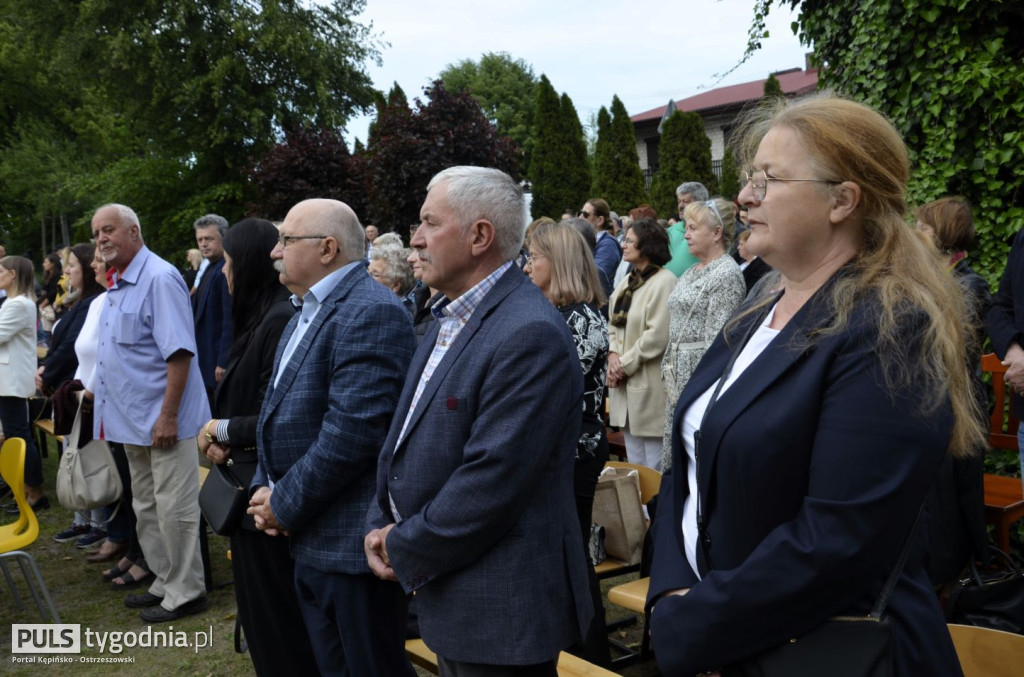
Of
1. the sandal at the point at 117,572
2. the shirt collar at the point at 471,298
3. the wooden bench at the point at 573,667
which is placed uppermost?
the shirt collar at the point at 471,298

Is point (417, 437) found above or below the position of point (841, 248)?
below

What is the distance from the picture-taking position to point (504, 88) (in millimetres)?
60656

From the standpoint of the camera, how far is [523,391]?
87.4 inches

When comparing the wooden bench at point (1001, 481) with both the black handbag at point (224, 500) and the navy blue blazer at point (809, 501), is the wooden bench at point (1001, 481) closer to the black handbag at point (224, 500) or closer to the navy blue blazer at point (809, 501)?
the navy blue blazer at point (809, 501)

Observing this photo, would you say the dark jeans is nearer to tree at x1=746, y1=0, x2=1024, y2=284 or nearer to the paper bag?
the paper bag

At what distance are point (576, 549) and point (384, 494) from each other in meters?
0.59

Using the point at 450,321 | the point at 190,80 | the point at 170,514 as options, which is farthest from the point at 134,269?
the point at 190,80

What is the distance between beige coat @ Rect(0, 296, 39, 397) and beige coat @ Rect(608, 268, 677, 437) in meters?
5.27

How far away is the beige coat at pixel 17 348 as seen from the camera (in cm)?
732

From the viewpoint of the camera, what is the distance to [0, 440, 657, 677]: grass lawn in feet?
15.1

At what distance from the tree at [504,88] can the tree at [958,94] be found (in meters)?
53.4

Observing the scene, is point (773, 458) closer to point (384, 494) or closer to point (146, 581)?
point (384, 494)

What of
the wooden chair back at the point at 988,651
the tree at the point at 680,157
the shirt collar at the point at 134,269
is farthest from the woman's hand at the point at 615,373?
the tree at the point at 680,157

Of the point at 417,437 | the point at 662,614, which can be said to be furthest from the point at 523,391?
the point at 662,614
